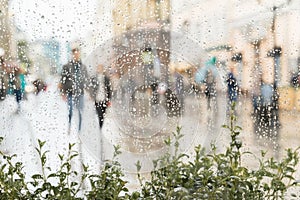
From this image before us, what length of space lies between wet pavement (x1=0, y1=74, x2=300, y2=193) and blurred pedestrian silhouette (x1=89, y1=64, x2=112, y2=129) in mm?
20

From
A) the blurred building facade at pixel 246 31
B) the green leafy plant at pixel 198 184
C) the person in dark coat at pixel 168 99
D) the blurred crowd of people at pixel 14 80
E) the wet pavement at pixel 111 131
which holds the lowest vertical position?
the green leafy plant at pixel 198 184

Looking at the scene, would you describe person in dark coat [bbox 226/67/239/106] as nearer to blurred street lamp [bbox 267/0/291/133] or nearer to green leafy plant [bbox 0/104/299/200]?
blurred street lamp [bbox 267/0/291/133]

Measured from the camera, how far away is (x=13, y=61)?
4.95 ft

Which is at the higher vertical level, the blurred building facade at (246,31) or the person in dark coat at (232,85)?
the blurred building facade at (246,31)

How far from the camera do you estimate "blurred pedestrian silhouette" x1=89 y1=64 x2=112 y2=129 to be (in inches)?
60.0

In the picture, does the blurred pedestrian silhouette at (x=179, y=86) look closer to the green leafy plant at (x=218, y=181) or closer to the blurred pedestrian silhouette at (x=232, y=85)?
the blurred pedestrian silhouette at (x=232, y=85)

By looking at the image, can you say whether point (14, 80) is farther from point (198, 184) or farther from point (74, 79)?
point (198, 184)

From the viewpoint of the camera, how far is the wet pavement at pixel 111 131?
151cm

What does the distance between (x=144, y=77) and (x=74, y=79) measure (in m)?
0.20

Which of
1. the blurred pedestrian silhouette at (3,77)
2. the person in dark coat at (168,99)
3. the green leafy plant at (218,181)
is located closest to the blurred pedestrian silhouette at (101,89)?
the person in dark coat at (168,99)

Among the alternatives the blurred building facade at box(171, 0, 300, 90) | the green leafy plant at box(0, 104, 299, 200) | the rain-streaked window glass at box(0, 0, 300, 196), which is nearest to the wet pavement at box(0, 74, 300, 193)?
the rain-streaked window glass at box(0, 0, 300, 196)

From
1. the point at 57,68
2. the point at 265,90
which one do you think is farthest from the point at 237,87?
the point at 57,68

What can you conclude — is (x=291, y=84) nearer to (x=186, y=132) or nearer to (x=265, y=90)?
(x=265, y=90)

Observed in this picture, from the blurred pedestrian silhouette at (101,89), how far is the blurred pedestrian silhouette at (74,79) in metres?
0.03
